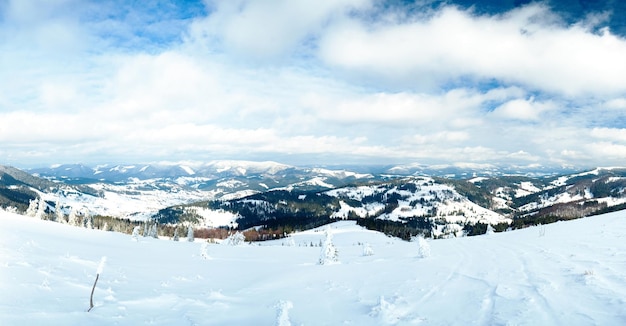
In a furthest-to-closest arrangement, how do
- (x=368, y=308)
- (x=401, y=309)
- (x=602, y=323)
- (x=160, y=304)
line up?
(x=160, y=304), (x=368, y=308), (x=401, y=309), (x=602, y=323)

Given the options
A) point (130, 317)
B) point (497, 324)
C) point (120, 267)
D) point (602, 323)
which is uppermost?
point (602, 323)

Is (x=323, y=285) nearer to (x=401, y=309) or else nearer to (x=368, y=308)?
(x=368, y=308)

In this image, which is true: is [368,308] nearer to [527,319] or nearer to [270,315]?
[270,315]

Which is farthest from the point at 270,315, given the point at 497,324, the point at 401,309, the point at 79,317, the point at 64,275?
the point at 64,275

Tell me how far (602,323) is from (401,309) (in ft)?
18.2

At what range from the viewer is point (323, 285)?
19.0 meters

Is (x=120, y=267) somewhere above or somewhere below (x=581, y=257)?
below

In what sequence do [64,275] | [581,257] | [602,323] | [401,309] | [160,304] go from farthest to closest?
[64,275]
[581,257]
[160,304]
[401,309]
[602,323]

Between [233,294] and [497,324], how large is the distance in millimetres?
13519

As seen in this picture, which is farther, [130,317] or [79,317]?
[130,317]

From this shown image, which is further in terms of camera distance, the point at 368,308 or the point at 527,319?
the point at 368,308

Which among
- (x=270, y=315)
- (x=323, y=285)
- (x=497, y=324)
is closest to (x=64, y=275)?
(x=270, y=315)

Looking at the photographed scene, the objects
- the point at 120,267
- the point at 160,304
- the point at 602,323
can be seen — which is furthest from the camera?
the point at 120,267

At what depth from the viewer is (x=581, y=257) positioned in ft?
55.0
